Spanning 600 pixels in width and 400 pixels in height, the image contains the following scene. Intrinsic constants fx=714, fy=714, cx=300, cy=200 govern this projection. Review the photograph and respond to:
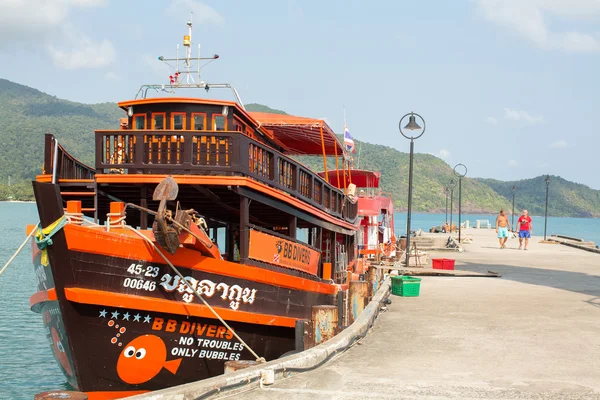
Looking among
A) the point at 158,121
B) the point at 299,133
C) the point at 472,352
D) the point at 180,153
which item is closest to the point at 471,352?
the point at 472,352

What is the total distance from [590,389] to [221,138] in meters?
6.21

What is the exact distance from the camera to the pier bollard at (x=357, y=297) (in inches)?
495

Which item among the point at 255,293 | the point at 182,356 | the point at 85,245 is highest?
the point at 85,245

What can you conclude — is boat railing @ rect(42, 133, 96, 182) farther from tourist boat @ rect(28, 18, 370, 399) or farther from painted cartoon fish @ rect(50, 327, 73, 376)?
painted cartoon fish @ rect(50, 327, 73, 376)

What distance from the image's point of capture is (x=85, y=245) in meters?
8.85

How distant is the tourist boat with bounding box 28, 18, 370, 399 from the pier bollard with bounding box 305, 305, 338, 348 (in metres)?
0.29

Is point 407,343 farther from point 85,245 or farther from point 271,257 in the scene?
point 85,245

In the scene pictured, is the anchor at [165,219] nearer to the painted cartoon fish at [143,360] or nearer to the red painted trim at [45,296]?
the painted cartoon fish at [143,360]

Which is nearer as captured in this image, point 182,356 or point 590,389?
point 590,389

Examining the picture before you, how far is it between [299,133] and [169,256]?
21.9ft

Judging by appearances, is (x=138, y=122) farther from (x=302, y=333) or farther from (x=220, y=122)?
(x=302, y=333)

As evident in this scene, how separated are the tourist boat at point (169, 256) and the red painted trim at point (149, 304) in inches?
0.6

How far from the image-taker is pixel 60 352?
10.1 metres

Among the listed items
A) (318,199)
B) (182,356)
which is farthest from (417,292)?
(182,356)
